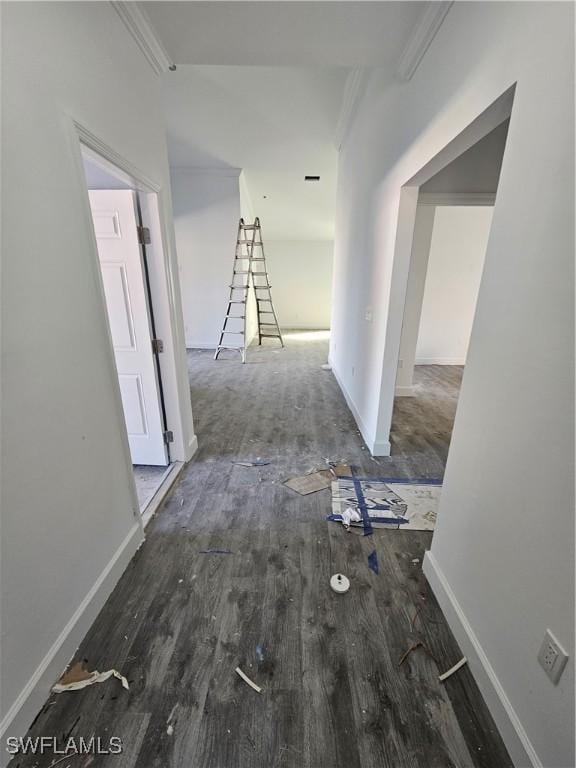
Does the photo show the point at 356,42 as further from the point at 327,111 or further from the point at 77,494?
the point at 77,494

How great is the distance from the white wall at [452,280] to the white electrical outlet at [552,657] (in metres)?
4.32

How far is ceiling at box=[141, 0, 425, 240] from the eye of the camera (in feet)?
5.00

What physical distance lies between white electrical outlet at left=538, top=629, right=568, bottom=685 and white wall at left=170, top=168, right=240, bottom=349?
600 cm

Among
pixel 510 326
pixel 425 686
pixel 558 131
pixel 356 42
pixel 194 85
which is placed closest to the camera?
pixel 558 131

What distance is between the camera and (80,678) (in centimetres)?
113

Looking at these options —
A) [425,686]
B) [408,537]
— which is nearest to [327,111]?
[408,537]

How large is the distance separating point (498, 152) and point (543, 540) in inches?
107

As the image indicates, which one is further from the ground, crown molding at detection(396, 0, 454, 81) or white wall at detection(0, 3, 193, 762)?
crown molding at detection(396, 0, 454, 81)

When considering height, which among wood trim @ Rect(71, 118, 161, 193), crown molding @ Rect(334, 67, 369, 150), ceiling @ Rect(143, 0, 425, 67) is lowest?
wood trim @ Rect(71, 118, 161, 193)

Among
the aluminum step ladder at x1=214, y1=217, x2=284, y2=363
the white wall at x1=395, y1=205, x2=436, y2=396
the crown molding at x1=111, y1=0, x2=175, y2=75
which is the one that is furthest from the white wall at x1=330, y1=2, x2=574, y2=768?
the aluminum step ladder at x1=214, y1=217, x2=284, y2=363

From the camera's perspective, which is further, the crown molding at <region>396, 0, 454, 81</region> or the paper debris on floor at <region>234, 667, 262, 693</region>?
the crown molding at <region>396, 0, 454, 81</region>

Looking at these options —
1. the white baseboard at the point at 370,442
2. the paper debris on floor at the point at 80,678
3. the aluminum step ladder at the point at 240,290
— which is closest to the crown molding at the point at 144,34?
the paper debris on floor at the point at 80,678

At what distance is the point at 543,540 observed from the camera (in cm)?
85

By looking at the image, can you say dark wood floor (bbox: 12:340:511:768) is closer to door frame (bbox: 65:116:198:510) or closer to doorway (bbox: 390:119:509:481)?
door frame (bbox: 65:116:198:510)
